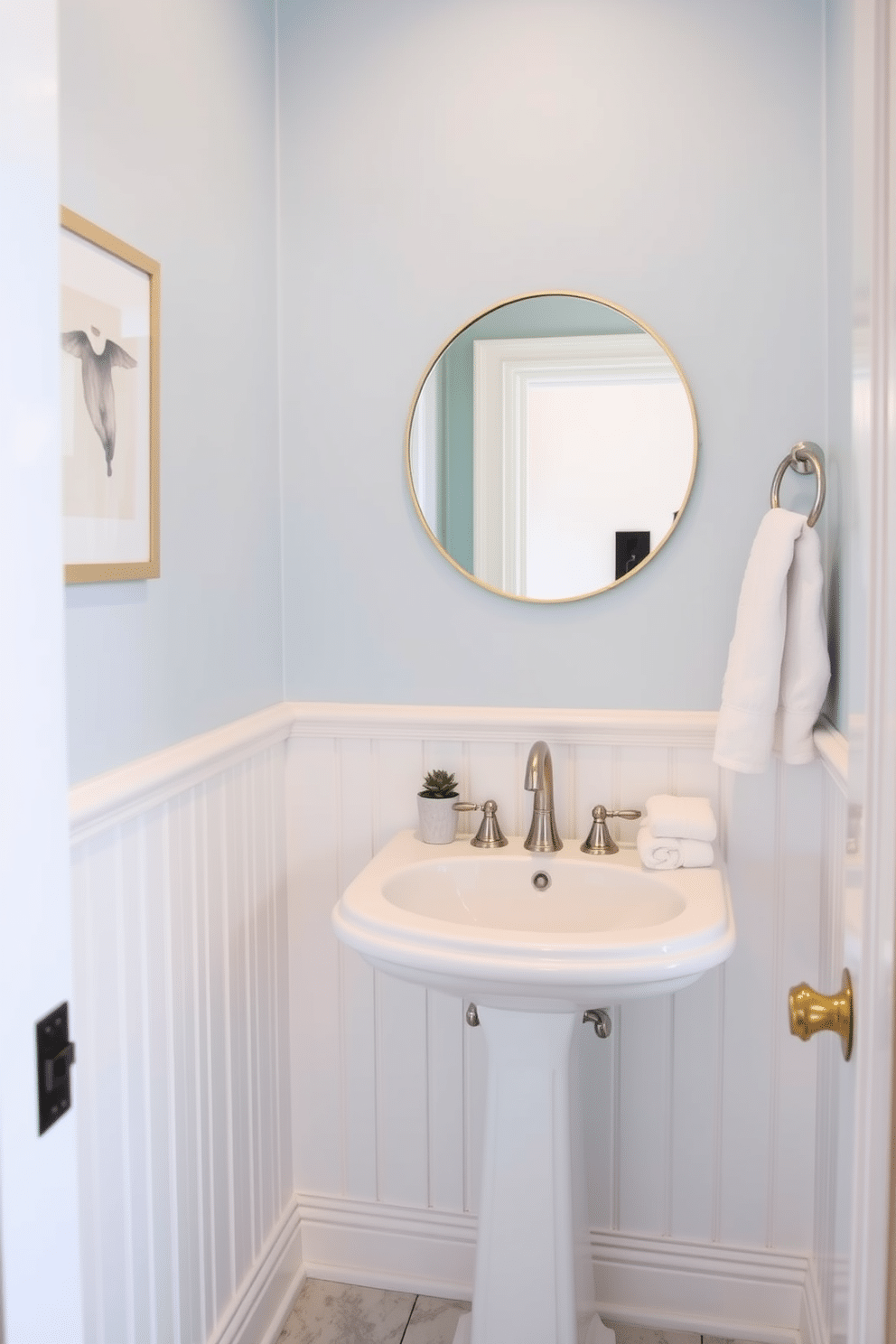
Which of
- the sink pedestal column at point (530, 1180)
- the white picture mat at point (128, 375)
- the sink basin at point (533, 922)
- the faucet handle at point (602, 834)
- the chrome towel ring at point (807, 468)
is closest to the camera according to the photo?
the white picture mat at point (128, 375)

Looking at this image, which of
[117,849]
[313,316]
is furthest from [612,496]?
[117,849]

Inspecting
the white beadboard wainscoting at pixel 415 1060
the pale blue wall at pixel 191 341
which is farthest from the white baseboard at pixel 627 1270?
the pale blue wall at pixel 191 341

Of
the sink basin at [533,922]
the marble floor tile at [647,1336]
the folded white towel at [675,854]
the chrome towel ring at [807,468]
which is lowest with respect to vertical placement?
the marble floor tile at [647,1336]

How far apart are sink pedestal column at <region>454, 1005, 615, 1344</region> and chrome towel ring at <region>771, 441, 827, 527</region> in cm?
91

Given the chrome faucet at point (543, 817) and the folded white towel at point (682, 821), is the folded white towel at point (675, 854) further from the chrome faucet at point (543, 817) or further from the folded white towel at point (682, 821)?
the chrome faucet at point (543, 817)

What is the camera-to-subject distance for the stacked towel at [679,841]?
1777 mm

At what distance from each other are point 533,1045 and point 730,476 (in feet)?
3.37

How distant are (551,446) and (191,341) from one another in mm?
655

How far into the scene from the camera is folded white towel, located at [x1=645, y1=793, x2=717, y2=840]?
5.82 feet

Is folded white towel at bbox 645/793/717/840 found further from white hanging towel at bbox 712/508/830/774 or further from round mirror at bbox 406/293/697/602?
round mirror at bbox 406/293/697/602

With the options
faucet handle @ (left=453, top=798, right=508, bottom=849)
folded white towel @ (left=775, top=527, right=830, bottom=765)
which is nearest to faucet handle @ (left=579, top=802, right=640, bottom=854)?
faucet handle @ (left=453, top=798, right=508, bottom=849)

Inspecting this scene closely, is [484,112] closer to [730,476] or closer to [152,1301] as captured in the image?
[730,476]

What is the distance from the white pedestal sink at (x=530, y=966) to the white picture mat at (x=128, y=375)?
630 mm

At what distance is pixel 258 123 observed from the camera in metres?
1.95
